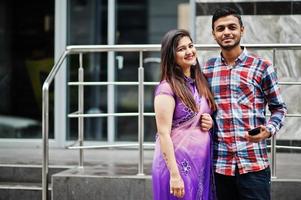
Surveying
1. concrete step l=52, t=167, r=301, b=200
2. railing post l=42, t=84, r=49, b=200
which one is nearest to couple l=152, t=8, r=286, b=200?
concrete step l=52, t=167, r=301, b=200

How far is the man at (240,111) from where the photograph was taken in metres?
3.68

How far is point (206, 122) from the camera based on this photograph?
3697 mm

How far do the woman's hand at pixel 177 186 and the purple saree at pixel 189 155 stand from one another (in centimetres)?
4

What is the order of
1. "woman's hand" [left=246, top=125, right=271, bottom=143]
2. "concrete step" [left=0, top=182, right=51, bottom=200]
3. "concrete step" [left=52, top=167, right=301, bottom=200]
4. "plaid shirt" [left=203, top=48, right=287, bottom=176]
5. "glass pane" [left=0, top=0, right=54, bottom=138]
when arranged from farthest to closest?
1. "glass pane" [left=0, top=0, right=54, bottom=138]
2. "concrete step" [left=0, top=182, right=51, bottom=200]
3. "concrete step" [left=52, top=167, right=301, bottom=200]
4. "plaid shirt" [left=203, top=48, right=287, bottom=176]
5. "woman's hand" [left=246, top=125, right=271, bottom=143]

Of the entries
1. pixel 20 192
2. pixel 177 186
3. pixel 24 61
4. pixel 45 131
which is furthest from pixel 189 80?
pixel 24 61

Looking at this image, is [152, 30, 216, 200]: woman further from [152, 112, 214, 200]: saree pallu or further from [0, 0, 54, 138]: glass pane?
[0, 0, 54, 138]: glass pane

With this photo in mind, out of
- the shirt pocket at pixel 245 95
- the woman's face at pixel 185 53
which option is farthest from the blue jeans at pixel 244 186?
the woman's face at pixel 185 53

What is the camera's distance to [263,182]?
12.1 ft

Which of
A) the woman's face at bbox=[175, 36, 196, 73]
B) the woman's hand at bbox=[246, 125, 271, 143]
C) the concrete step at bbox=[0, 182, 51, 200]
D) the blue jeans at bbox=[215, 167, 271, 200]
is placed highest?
the woman's face at bbox=[175, 36, 196, 73]

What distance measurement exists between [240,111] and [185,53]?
47 centimetres

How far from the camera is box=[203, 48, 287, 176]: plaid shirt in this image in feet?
12.1

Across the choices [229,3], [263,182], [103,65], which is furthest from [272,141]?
[103,65]

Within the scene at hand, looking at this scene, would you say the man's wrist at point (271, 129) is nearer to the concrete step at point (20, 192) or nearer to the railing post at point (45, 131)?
the railing post at point (45, 131)

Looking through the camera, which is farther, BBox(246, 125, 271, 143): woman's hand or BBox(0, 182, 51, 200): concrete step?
BBox(0, 182, 51, 200): concrete step
